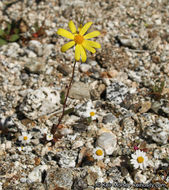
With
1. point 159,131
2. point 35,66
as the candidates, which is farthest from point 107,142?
point 35,66

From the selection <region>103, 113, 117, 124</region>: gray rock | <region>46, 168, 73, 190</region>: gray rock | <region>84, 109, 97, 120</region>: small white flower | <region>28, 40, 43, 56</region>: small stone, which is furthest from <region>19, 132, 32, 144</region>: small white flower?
<region>28, 40, 43, 56</region>: small stone

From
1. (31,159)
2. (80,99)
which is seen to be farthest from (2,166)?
(80,99)

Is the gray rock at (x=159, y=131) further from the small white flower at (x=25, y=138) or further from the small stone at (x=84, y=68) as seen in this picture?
the small white flower at (x=25, y=138)

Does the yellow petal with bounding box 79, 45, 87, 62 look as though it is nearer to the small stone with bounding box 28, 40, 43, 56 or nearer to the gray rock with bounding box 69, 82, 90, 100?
the gray rock with bounding box 69, 82, 90, 100

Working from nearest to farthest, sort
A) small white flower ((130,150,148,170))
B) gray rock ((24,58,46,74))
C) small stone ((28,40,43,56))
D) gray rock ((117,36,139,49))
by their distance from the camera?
small white flower ((130,150,148,170))
gray rock ((24,58,46,74))
small stone ((28,40,43,56))
gray rock ((117,36,139,49))

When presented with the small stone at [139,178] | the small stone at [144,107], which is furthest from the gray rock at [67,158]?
the small stone at [144,107]

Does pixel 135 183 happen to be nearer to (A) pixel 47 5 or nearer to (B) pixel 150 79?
(B) pixel 150 79

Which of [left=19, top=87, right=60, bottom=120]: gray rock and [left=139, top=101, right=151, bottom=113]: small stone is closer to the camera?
[left=19, top=87, right=60, bottom=120]: gray rock
